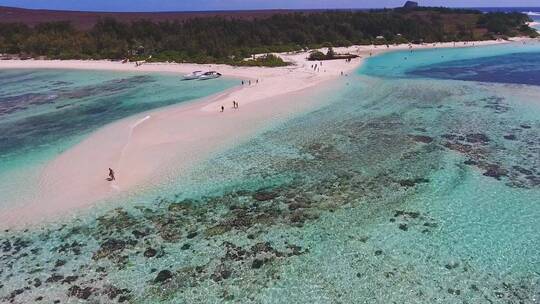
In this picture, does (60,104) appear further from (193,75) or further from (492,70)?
(492,70)

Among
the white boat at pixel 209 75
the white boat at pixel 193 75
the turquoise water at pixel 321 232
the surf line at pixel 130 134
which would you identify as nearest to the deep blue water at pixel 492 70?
the turquoise water at pixel 321 232

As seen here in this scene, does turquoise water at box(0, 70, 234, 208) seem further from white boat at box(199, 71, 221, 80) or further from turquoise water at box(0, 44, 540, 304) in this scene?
turquoise water at box(0, 44, 540, 304)

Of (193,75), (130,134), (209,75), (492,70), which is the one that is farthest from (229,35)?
(130,134)

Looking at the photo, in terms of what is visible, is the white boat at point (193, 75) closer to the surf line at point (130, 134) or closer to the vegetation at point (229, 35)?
the vegetation at point (229, 35)

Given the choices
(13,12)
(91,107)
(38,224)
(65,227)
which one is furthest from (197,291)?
(13,12)

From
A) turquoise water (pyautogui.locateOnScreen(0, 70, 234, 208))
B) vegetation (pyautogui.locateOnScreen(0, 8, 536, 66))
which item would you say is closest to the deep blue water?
vegetation (pyautogui.locateOnScreen(0, 8, 536, 66))
